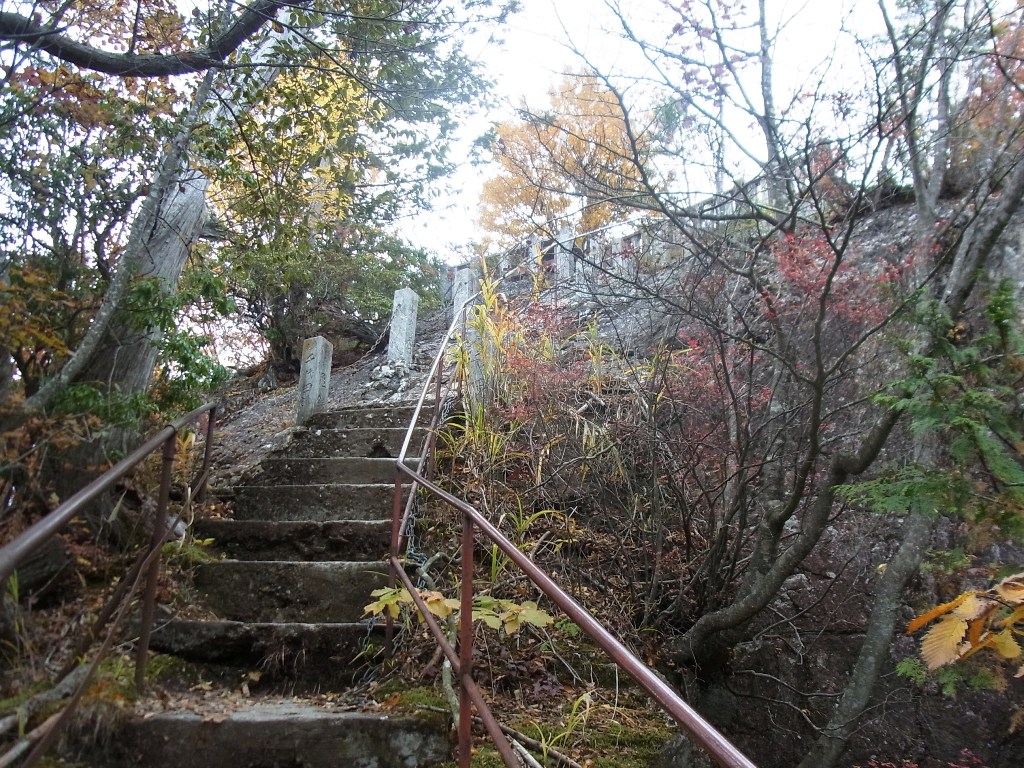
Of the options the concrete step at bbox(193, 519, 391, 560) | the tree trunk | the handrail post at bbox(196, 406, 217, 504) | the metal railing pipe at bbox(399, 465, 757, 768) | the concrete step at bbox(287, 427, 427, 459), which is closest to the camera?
the metal railing pipe at bbox(399, 465, 757, 768)

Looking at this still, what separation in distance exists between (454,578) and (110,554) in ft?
5.86

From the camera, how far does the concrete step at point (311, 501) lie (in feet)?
13.4

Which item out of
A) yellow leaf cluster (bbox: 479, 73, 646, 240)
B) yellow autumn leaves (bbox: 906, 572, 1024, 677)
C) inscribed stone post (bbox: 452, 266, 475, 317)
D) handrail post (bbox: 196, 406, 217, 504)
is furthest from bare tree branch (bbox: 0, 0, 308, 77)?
inscribed stone post (bbox: 452, 266, 475, 317)

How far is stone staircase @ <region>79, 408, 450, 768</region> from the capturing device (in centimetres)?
216

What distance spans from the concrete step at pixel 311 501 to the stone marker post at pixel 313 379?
1.36m

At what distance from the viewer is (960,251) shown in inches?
131

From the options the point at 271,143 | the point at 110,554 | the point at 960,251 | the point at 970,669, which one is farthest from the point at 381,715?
the point at 960,251

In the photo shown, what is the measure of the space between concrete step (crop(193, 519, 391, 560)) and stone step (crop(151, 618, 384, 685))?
78 centimetres

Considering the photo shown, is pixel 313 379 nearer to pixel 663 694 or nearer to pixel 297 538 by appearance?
pixel 297 538

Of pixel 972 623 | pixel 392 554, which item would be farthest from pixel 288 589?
pixel 972 623

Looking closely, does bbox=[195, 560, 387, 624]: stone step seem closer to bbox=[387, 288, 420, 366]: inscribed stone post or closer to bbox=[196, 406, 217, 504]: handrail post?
bbox=[196, 406, 217, 504]: handrail post

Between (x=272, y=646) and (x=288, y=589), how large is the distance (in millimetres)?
444

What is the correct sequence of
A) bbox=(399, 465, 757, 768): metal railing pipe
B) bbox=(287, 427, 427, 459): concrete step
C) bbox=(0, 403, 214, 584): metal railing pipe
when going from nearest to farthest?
bbox=(399, 465, 757, 768): metal railing pipe
bbox=(0, 403, 214, 584): metal railing pipe
bbox=(287, 427, 427, 459): concrete step

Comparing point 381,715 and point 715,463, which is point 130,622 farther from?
point 715,463
